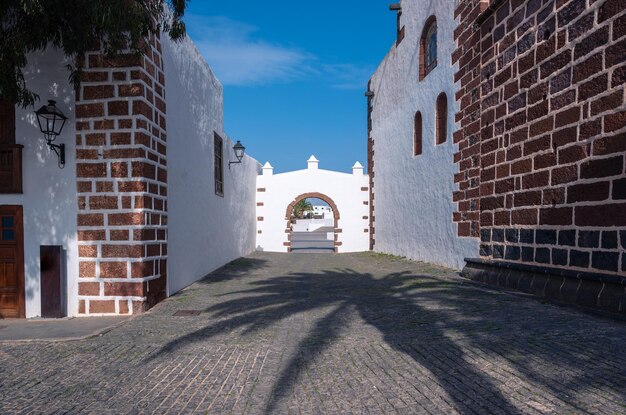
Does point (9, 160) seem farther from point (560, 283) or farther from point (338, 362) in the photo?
point (560, 283)

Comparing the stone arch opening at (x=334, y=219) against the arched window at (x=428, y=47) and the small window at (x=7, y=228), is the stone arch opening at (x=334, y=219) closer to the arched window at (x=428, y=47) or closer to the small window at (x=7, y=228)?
the arched window at (x=428, y=47)

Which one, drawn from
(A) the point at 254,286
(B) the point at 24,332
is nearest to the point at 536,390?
(B) the point at 24,332

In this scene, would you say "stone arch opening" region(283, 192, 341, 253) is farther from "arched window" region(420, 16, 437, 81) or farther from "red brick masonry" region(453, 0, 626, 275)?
"red brick masonry" region(453, 0, 626, 275)

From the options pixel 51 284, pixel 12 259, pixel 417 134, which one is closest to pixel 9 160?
pixel 12 259

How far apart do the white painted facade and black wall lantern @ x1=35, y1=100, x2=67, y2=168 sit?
1298 centimetres

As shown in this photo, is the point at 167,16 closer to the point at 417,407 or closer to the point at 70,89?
the point at 70,89

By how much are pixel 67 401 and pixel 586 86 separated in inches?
223

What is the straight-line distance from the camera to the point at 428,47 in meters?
10.8

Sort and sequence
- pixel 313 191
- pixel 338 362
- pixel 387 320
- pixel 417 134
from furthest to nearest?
1. pixel 313 191
2. pixel 417 134
3. pixel 387 320
4. pixel 338 362

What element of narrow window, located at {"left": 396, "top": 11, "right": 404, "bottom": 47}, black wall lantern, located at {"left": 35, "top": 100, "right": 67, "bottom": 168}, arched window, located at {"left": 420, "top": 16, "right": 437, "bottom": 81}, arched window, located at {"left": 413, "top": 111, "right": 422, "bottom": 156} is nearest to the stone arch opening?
arched window, located at {"left": 413, "top": 111, "right": 422, "bottom": 156}

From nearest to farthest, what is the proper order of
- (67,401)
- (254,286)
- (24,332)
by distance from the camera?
(67,401), (24,332), (254,286)

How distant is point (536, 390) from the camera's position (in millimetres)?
2492

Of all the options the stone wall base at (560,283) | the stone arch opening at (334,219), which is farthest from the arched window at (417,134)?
the stone arch opening at (334,219)

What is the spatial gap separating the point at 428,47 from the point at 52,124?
30.1 ft
